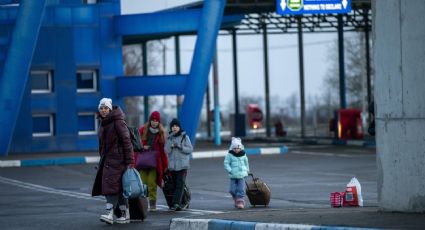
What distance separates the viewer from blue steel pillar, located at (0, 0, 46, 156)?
138 feet

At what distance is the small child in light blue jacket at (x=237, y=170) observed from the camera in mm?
20062

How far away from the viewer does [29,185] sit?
27.9 metres

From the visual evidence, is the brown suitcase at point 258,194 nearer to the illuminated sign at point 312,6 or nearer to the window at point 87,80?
the illuminated sign at point 312,6

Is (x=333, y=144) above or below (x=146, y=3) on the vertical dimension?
below

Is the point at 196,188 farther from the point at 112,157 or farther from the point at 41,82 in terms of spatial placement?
the point at 41,82

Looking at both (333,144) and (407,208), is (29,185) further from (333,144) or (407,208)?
(333,144)

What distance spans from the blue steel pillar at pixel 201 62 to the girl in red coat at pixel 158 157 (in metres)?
23.4

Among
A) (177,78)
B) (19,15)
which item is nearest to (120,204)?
(19,15)

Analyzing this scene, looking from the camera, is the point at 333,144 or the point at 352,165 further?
the point at 333,144

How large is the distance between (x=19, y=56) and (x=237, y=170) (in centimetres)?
2327

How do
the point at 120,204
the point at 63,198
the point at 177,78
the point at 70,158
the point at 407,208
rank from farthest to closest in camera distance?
the point at 177,78 < the point at 70,158 < the point at 63,198 < the point at 120,204 < the point at 407,208

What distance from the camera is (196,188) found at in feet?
84.0

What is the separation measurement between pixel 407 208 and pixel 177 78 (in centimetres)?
3408

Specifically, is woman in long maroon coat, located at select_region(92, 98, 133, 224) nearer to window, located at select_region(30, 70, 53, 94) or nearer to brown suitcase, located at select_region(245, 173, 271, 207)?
brown suitcase, located at select_region(245, 173, 271, 207)
